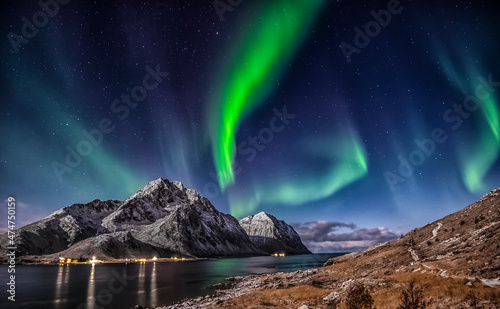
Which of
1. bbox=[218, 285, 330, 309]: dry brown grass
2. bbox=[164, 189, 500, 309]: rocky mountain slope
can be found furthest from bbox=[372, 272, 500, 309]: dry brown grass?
bbox=[218, 285, 330, 309]: dry brown grass

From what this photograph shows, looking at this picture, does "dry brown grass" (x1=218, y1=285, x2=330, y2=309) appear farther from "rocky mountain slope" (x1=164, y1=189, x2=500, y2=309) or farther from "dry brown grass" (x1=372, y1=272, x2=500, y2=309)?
"dry brown grass" (x1=372, y1=272, x2=500, y2=309)

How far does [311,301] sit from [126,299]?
32.8m

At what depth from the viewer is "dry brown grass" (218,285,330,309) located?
93.7ft

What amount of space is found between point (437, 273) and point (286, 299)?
52.4ft

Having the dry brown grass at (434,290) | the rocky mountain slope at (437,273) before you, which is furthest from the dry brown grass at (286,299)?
the dry brown grass at (434,290)

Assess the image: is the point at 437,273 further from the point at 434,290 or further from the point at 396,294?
the point at 396,294

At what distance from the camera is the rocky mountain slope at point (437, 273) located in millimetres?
19158

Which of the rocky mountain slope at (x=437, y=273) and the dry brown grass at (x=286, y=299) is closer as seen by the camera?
the rocky mountain slope at (x=437, y=273)

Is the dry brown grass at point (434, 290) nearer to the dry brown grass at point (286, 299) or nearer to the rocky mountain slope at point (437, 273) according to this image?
the rocky mountain slope at point (437, 273)

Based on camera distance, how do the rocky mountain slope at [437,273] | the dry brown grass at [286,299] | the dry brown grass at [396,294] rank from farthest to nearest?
the dry brown grass at [286,299] < the rocky mountain slope at [437,273] < the dry brown grass at [396,294]

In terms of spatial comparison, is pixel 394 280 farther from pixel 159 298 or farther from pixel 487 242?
pixel 159 298

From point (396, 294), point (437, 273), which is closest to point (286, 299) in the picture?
point (396, 294)

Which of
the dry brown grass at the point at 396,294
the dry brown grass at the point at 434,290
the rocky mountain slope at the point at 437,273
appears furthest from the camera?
the rocky mountain slope at the point at 437,273

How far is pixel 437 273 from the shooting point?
23.8 meters
